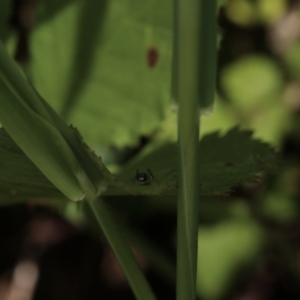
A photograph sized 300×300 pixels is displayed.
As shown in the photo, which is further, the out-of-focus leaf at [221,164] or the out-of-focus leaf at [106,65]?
the out-of-focus leaf at [106,65]

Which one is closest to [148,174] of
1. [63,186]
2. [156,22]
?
[63,186]

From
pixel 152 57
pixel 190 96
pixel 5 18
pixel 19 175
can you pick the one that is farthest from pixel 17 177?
pixel 5 18

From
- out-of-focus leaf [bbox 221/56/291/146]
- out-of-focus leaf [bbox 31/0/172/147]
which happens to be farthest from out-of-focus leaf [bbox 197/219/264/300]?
out-of-focus leaf [bbox 31/0/172/147]

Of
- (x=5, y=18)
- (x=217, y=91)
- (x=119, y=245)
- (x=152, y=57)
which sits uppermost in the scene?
(x=217, y=91)

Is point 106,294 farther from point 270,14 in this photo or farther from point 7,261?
point 270,14

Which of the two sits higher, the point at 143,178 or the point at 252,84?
the point at 252,84

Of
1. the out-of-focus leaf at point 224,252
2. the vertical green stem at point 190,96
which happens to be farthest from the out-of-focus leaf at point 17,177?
the out-of-focus leaf at point 224,252

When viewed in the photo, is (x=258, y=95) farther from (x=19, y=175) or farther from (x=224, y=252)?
(x=19, y=175)

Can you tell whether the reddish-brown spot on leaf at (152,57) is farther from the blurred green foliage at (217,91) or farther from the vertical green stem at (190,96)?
the vertical green stem at (190,96)
